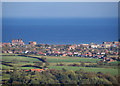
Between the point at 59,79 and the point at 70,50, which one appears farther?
the point at 70,50

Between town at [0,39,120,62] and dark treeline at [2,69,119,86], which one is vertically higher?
town at [0,39,120,62]

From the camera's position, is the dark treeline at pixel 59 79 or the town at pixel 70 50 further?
the town at pixel 70 50

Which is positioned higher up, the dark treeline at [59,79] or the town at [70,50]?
the town at [70,50]

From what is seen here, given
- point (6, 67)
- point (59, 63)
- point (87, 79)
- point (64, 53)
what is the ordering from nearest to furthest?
point (87, 79) → point (6, 67) → point (59, 63) → point (64, 53)

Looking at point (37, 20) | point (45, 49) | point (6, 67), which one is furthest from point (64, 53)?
point (37, 20)

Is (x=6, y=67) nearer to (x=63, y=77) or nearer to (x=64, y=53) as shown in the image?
(x=63, y=77)

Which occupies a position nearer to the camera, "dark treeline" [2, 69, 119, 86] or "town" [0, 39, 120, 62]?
"dark treeline" [2, 69, 119, 86]

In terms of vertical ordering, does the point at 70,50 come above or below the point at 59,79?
above

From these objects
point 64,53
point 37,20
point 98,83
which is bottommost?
point 98,83
